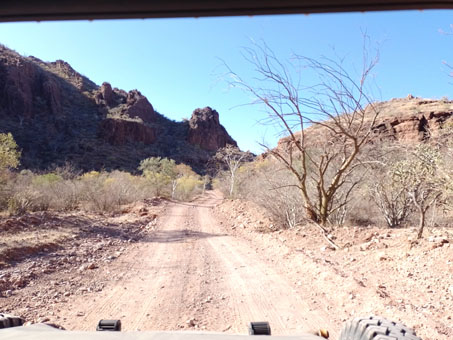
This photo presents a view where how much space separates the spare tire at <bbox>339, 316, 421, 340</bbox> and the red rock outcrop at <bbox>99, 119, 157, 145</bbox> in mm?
49827

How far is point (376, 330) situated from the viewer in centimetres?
178

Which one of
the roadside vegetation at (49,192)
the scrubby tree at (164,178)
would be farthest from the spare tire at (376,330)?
the scrubby tree at (164,178)

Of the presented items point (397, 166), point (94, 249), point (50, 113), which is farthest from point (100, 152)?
point (397, 166)

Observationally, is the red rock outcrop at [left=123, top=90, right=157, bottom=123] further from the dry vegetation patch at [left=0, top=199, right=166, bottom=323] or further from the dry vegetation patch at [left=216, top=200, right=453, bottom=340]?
the dry vegetation patch at [left=216, top=200, right=453, bottom=340]

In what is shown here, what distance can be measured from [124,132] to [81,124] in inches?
283

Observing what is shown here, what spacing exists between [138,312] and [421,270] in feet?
12.5

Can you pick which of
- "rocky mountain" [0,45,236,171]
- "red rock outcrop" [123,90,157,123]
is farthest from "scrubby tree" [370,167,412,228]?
"red rock outcrop" [123,90,157,123]

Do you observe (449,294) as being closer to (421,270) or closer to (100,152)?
(421,270)

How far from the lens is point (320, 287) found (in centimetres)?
412

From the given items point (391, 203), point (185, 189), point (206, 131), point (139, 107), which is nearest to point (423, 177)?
point (391, 203)

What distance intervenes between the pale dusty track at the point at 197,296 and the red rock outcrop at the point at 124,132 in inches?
1802

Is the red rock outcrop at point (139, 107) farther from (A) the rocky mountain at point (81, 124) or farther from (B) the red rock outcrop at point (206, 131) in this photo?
(B) the red rock outcrop at point (206, 131)

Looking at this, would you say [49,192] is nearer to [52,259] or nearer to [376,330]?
[52,259]

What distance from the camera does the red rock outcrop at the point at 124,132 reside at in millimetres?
48750
